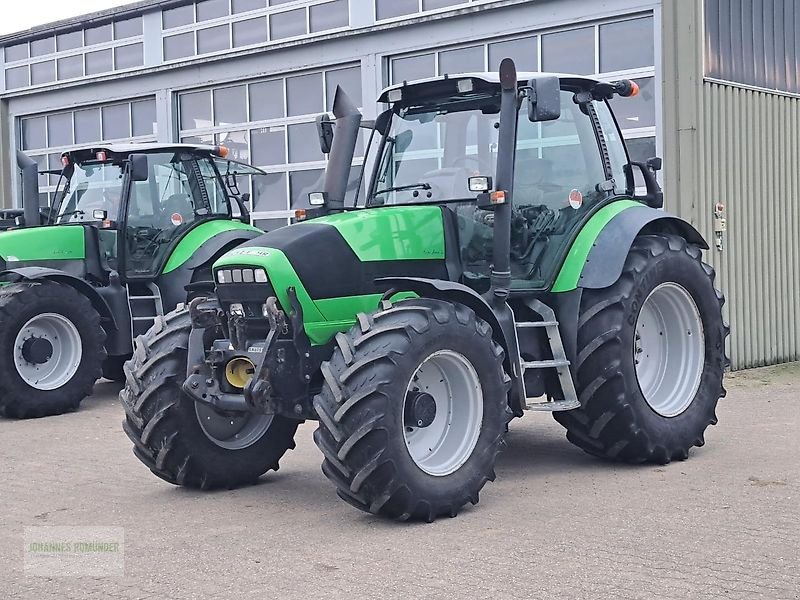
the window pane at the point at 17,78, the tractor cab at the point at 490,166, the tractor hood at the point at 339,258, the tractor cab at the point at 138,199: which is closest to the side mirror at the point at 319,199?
the tractor cab at the point at 490,166

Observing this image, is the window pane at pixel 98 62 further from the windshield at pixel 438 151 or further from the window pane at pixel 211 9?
the windshield at pixel 438 151

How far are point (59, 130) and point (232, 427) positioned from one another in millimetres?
15005

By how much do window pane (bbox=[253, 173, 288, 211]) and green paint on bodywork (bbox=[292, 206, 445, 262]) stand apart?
10.3 m

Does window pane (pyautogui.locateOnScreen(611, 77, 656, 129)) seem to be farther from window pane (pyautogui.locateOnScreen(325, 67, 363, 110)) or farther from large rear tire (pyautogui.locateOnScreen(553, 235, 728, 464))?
large rear tire (pyautogui.locateOnScreen(553, 235, 728, 464))

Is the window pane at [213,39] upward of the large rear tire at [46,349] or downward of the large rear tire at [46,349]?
upward

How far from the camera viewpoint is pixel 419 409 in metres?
6.20

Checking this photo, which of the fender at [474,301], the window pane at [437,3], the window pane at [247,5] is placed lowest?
the fender at [474,301]

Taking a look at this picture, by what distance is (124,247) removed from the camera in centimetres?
1205

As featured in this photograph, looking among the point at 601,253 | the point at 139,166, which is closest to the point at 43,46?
→ the point at 139,166

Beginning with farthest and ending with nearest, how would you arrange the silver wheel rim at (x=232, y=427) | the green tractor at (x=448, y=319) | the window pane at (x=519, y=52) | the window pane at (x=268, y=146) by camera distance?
the window pane at (x=268, y=146)
the window pane at (x=519, y=52)
the silver wheel rim at (x=232, y=427)
the green tractor at (x=448, y=319)

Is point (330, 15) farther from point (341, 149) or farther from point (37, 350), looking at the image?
point (341, 149)

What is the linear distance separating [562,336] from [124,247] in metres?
6.26

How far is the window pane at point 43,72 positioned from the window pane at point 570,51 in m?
10.5

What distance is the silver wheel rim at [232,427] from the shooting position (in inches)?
272
